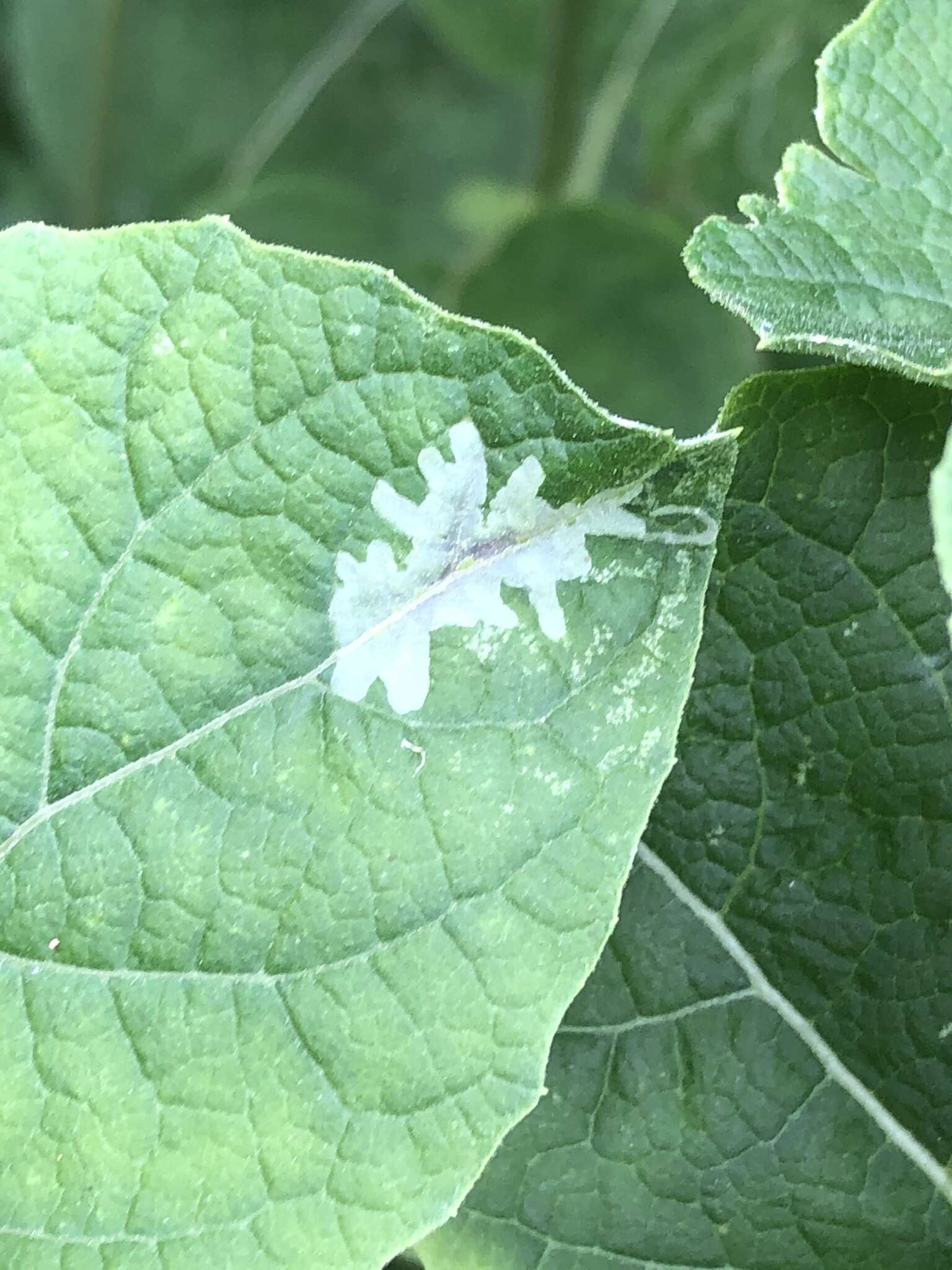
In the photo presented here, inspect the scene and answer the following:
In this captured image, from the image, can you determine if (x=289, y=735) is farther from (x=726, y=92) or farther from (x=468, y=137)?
(x=468, y=137)

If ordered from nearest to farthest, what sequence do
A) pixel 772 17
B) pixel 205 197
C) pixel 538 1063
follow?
pixel 538 1063 < pixel 772 17 < pixel 205 197

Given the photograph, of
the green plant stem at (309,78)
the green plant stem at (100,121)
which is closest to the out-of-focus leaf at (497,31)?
the green plant stem at (309,78)

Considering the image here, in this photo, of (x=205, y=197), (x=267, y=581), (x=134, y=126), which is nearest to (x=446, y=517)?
(x=267, y=581)

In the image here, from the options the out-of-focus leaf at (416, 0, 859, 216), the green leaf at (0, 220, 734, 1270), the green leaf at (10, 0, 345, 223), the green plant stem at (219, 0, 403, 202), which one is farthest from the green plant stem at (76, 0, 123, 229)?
the green leaf at (0, 220, 734, 1270)

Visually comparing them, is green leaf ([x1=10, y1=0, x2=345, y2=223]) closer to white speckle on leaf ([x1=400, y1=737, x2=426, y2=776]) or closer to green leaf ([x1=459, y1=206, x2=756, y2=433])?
green leaf ([x1=459, y1=206, x2=756, y2=433])

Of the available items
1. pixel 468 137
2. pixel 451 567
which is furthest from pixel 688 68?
pixel 451 567

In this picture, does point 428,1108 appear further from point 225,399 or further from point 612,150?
point 612,150

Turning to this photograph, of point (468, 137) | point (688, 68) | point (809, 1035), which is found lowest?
point (809, 1035)
